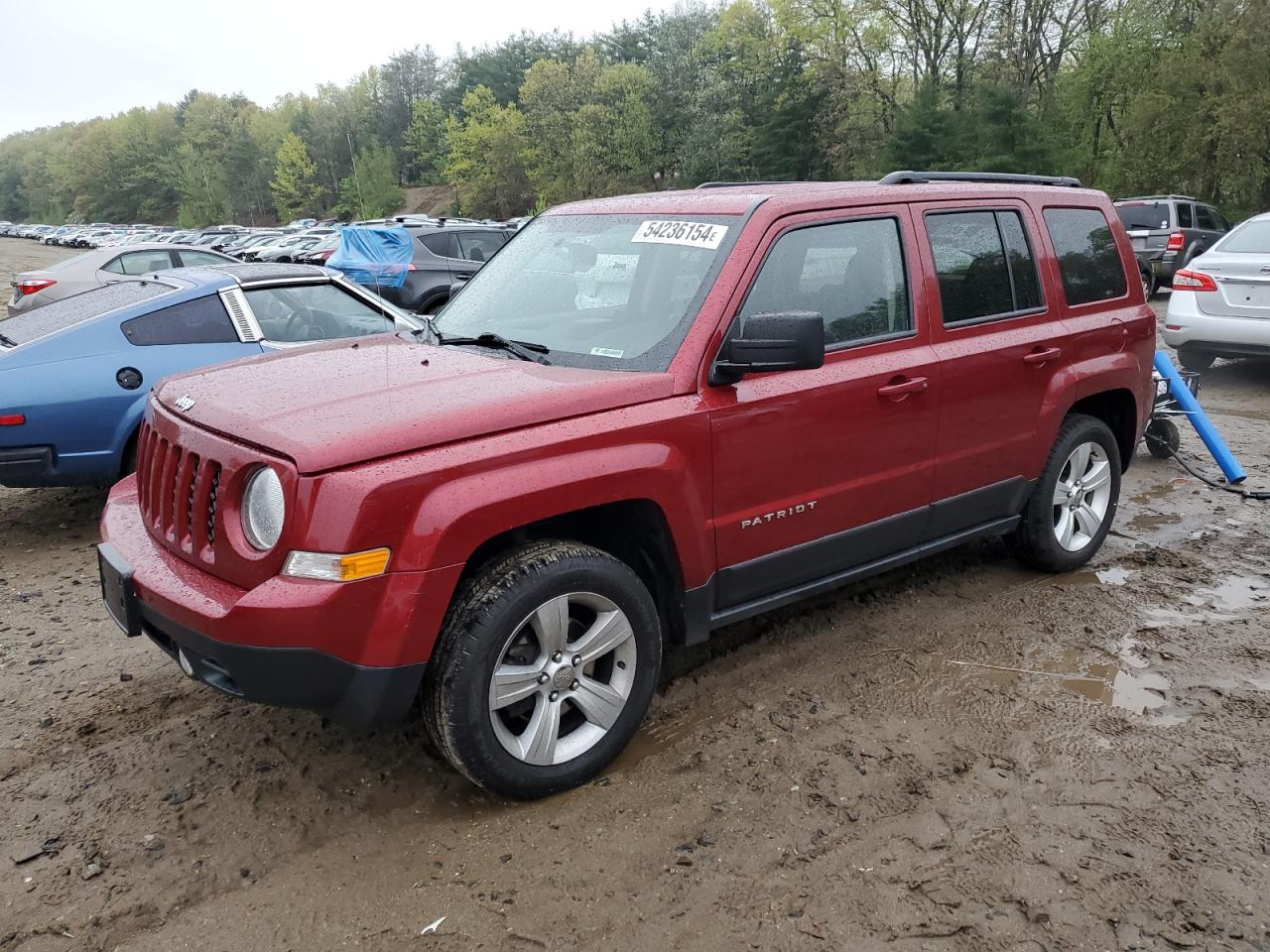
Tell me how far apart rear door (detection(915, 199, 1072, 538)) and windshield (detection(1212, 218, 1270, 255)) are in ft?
20.6

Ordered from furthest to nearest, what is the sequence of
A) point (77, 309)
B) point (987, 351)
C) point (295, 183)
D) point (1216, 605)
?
point (295, 183) < point (77, 309) < point (1216, 605) < point (987, 351)

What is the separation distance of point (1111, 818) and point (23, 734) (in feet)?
12.8

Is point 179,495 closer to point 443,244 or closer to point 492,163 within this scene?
point 443,244

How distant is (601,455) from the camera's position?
122 inches

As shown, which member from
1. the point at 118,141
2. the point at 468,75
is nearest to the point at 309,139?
the point at 468,75

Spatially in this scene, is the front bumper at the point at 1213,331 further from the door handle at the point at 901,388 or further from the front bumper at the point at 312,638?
the front bumper at the point at 312,638

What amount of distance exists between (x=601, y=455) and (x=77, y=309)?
4750mm

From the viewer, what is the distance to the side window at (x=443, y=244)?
14047mm

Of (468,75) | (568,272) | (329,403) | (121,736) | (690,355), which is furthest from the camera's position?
(468,75)

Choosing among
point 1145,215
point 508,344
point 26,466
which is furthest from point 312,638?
point 1145,215

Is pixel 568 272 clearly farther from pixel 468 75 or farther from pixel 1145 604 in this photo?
pixel 468 75

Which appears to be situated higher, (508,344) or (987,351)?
(508,344)

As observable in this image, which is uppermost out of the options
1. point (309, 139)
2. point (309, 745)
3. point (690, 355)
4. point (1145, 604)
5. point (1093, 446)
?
point (309, 139)

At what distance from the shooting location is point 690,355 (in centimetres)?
338
